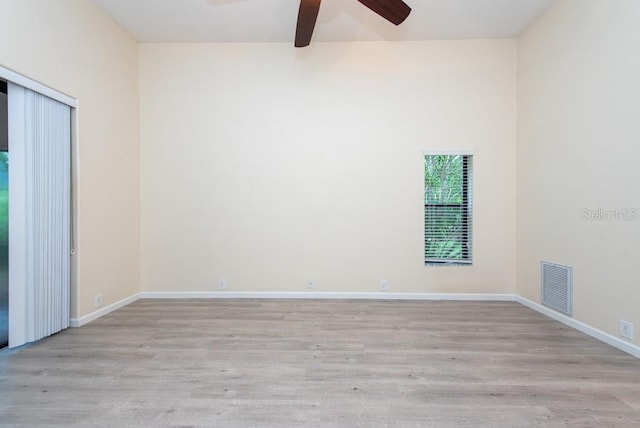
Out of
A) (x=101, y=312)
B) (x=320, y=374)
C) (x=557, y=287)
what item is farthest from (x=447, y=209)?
(x=101, y=312)

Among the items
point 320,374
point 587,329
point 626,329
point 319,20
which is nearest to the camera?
point 320,374

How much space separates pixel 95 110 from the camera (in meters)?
3.28

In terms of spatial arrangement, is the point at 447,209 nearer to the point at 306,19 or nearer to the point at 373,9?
the point at 373,9

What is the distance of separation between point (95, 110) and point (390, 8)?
10.4 feet

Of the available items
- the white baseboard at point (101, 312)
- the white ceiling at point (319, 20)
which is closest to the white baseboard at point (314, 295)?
the white baseboard at point (101, 312)

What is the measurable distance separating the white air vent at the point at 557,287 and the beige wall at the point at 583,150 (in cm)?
8

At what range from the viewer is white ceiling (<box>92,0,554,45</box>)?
3.21m

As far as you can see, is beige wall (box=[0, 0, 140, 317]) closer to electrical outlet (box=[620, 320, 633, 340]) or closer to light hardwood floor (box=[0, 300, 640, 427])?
light hardwood floor (box=[0, 300, 640, 427])

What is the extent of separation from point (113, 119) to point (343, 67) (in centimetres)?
286

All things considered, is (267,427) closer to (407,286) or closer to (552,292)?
(407,286)

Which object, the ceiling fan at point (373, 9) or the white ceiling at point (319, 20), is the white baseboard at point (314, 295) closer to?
the ceiling fan at point (373, 9)

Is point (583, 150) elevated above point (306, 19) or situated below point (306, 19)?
below

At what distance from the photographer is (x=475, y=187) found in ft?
12.8

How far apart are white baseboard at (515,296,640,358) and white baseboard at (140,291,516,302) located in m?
0.35
